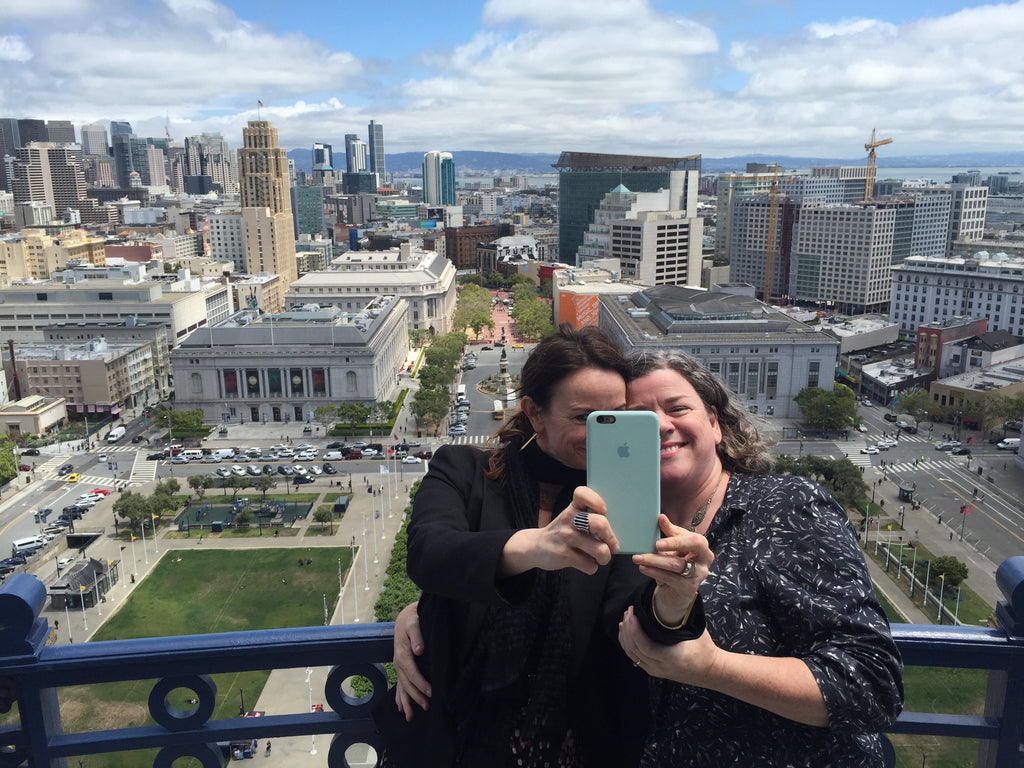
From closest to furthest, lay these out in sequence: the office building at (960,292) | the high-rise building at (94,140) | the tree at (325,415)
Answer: the tree at (325,415)
the office building at (960,292)
the high-rise building at (94,140)

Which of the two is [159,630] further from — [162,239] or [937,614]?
[162,239]

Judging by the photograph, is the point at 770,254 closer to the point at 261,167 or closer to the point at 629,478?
the point at 261,167

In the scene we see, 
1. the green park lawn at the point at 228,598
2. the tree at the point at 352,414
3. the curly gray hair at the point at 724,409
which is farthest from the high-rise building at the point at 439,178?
the curly gray hair at the point at 724,409

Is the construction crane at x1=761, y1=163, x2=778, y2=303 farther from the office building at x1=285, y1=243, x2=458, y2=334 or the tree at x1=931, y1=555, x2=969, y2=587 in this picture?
the tree at x1=931, y1=555, x2=969, y2=587

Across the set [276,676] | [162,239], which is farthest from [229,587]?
[162,239]

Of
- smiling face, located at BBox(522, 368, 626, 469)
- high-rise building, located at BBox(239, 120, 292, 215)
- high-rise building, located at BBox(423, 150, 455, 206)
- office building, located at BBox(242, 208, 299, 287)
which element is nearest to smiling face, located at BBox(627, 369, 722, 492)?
smiling face, located at BBox(522, 368, 626, 469)

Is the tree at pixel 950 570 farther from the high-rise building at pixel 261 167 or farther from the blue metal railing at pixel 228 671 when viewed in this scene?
the high-rise building at pixel 261 167
